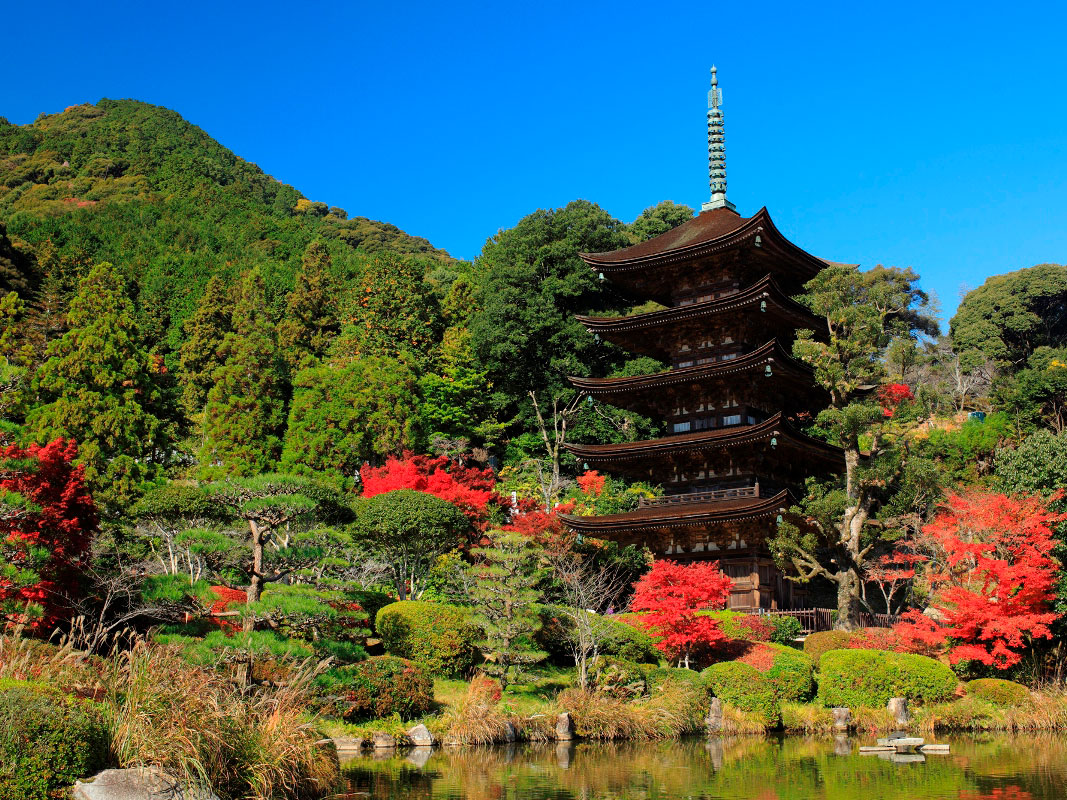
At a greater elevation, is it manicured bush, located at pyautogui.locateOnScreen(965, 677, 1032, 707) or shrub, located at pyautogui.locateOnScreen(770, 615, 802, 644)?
shrub, located at pyautogui.locateOnScreen(770, 615, 802, 644)

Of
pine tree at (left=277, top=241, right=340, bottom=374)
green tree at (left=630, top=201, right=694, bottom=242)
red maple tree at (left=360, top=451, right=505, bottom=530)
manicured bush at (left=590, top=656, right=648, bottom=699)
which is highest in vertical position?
green tree at (left=630, top=201, right=694, bottom=242)

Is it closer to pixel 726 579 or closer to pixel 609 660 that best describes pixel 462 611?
pixel 609 660

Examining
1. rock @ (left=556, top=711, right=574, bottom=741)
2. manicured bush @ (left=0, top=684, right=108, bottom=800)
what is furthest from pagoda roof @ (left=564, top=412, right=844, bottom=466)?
manicured bush @ (left=0, top=684, right=108, bottom=800)

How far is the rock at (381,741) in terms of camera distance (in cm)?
1730

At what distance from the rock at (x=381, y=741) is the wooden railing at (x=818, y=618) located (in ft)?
38.7

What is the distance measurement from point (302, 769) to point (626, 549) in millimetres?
18408

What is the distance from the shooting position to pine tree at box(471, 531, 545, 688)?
20.6 m

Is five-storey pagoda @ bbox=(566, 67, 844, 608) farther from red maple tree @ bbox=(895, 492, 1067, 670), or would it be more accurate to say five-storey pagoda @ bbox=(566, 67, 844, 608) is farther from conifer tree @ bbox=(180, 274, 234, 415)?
conifer tree @ bbox=(180, 274, 234, 415)

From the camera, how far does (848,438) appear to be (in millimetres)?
25062

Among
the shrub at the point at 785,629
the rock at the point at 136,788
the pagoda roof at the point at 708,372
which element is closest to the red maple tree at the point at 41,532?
the rock at the point at 136,788

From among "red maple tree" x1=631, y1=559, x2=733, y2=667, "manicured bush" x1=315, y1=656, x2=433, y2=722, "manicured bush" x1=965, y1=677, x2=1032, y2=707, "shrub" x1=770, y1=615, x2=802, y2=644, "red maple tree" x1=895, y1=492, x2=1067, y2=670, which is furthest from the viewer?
"shrub" x1=770, y1=615, x2=802, y2=644

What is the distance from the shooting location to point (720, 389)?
96.4 feet

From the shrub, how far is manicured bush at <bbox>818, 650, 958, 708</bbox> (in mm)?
3876

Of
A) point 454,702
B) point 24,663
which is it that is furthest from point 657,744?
point 24,663
